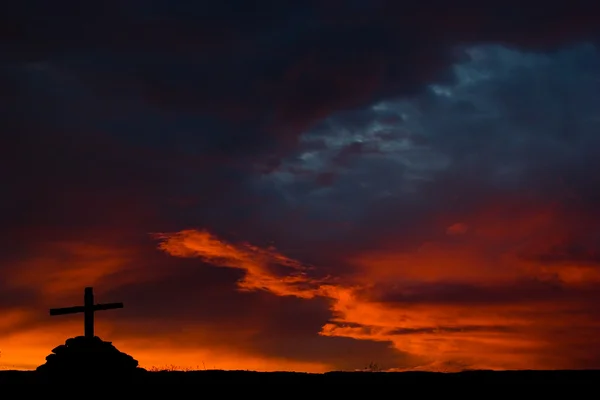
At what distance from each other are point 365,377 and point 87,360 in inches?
258

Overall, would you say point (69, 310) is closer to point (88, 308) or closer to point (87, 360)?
point (88, 308)

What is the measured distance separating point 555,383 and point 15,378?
11263 mm

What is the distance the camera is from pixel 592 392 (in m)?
14.8

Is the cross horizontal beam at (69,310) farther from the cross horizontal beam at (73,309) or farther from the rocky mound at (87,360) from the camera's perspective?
the rocky mound at (87,360)

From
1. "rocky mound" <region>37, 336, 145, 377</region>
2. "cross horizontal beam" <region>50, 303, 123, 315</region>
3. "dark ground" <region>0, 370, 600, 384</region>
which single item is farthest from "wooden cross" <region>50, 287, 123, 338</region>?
"dark ground" <region>0, 370, 600, 384</region>

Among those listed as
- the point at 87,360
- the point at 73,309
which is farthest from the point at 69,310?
the point at 87,360

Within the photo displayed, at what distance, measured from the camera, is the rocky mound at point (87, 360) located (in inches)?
706

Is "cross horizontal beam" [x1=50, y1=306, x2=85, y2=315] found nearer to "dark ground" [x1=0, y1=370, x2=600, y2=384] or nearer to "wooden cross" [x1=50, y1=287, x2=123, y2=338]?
"wooden cross" [x1=50, y1=287, x2=123, y2=338]

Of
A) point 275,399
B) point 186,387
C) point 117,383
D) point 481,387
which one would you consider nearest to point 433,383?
point 481,387

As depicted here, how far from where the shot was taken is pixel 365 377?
15.9 m

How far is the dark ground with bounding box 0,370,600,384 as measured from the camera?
1525 cm

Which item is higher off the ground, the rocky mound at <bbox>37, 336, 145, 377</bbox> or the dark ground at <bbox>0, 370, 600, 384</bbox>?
the rocky mound at <bbox>37, 336, 145, 377</bbox>

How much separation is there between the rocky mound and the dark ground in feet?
2.45

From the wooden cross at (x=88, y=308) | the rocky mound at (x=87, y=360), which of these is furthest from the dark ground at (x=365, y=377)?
the wooden cross at (x=88, y=308)
